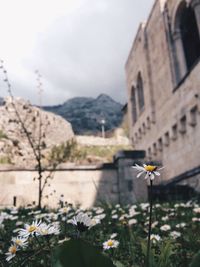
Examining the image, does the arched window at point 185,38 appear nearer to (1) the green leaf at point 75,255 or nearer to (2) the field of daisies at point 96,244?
(2) the field of daisies at point 96,244

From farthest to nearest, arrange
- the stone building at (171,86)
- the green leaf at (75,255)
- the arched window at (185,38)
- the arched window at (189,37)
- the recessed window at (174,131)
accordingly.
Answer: the arched window at (189,37)
the arched window at (185,38)
the recessed window at (174,131)
the stone building at (171,86)
the green leaf at (75,255)

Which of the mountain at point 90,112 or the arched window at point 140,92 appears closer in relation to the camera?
the arched window at point 140,92

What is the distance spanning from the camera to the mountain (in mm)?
61875

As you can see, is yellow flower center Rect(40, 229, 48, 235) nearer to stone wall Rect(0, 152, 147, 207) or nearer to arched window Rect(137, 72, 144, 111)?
stone wall Rect(0, 152, 147, 207)

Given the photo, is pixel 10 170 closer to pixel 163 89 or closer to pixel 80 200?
pixel 80 200

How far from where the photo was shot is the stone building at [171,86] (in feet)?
31.3

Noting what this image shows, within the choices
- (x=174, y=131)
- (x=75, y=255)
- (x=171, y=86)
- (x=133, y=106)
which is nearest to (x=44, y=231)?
(x=75, y=255)

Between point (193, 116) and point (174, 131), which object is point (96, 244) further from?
point (174, 131)

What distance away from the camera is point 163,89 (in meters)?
12.6

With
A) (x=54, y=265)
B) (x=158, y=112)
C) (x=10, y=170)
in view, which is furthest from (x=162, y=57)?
(x=54, y=265)

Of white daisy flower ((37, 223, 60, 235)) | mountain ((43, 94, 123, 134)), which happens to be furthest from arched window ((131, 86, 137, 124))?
mountain ((43, 94, 123, 134))

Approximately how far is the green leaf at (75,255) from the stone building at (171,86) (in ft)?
24.0

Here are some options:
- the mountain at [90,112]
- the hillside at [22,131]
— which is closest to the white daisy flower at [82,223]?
the hillside at [22,131]

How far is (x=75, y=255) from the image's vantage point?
95 centimetres
